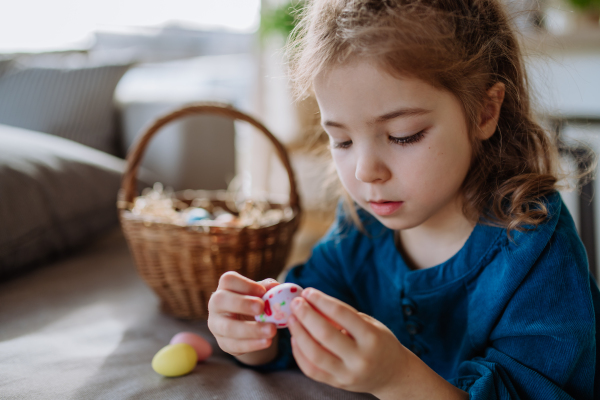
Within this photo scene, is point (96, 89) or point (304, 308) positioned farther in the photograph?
point (96, 89)

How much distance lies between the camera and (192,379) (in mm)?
745

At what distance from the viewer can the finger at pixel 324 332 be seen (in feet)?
1.63

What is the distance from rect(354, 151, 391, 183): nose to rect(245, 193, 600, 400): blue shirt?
0.20 metres

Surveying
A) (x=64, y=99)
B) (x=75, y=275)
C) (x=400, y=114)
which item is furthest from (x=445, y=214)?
(x=64, y=99)

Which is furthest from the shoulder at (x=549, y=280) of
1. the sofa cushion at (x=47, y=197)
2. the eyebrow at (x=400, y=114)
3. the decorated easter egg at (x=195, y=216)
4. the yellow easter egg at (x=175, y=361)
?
the sofa cushion at (x=47, y=197)

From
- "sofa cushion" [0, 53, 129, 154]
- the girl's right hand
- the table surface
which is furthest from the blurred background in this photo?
the girl's right hand

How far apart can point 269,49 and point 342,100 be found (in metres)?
1.70

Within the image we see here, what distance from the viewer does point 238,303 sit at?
0.59 meters

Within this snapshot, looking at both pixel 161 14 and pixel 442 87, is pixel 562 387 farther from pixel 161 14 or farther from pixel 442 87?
pixel 161 14

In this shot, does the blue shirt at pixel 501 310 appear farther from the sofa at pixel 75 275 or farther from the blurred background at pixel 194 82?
the blurred background at pixel 194 82

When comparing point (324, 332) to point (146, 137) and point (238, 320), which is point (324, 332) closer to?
point (238, 320)

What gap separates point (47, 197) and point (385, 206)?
88cm

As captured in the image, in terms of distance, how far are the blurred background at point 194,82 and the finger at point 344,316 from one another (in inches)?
22.5

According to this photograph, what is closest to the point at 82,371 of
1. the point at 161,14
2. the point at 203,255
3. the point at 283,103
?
the point at 203,255
